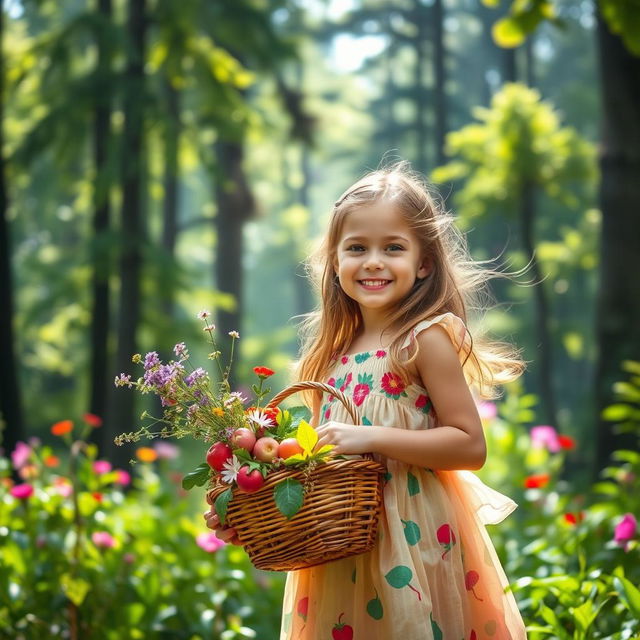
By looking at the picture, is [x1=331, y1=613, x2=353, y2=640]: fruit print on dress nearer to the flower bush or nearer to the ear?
the ear

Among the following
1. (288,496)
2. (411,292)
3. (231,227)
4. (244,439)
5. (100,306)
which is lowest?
(288,496)

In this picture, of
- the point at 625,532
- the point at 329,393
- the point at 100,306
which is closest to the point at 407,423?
the point at 329,393

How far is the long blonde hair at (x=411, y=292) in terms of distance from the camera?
2.54 meters

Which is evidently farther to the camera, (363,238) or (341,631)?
(363,238)

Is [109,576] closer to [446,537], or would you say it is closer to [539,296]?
[446,537]

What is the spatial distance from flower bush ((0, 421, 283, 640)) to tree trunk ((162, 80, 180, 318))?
3.98 meters

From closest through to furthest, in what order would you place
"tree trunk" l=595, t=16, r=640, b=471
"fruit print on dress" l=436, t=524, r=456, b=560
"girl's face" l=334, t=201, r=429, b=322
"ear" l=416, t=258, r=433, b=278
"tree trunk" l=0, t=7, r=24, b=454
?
"fruit print on dress" l=436, t=524, r=456, b=560 < "girl's face" l=334, t=201, r=429, b=322 < "ear" l=416, t=258, r=433, b=278 < "tree trunk" l=595, t=16, r=640, b=471 < "tree trunk" l=0, t=7, r=24, b=454

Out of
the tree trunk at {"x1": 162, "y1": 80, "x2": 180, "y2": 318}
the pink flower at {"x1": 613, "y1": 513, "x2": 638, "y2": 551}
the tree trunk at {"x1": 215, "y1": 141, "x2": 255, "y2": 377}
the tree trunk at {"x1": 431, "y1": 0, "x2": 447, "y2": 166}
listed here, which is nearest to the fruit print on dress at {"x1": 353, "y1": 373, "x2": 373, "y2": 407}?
the pink flower at {"x1": 613, "y1": 513, "x2": 638, "y2": 551}

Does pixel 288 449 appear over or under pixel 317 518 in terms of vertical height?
over

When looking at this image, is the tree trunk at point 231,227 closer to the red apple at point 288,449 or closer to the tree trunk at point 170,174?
the tree trunk at point 170,174

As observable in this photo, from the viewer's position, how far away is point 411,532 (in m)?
2.31

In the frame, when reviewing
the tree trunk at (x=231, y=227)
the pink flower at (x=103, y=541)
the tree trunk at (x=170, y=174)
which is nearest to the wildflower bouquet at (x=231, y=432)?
the pink flower at (x=103, y=541)

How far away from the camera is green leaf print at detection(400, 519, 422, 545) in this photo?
2.31m

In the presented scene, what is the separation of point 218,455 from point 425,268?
83cm
